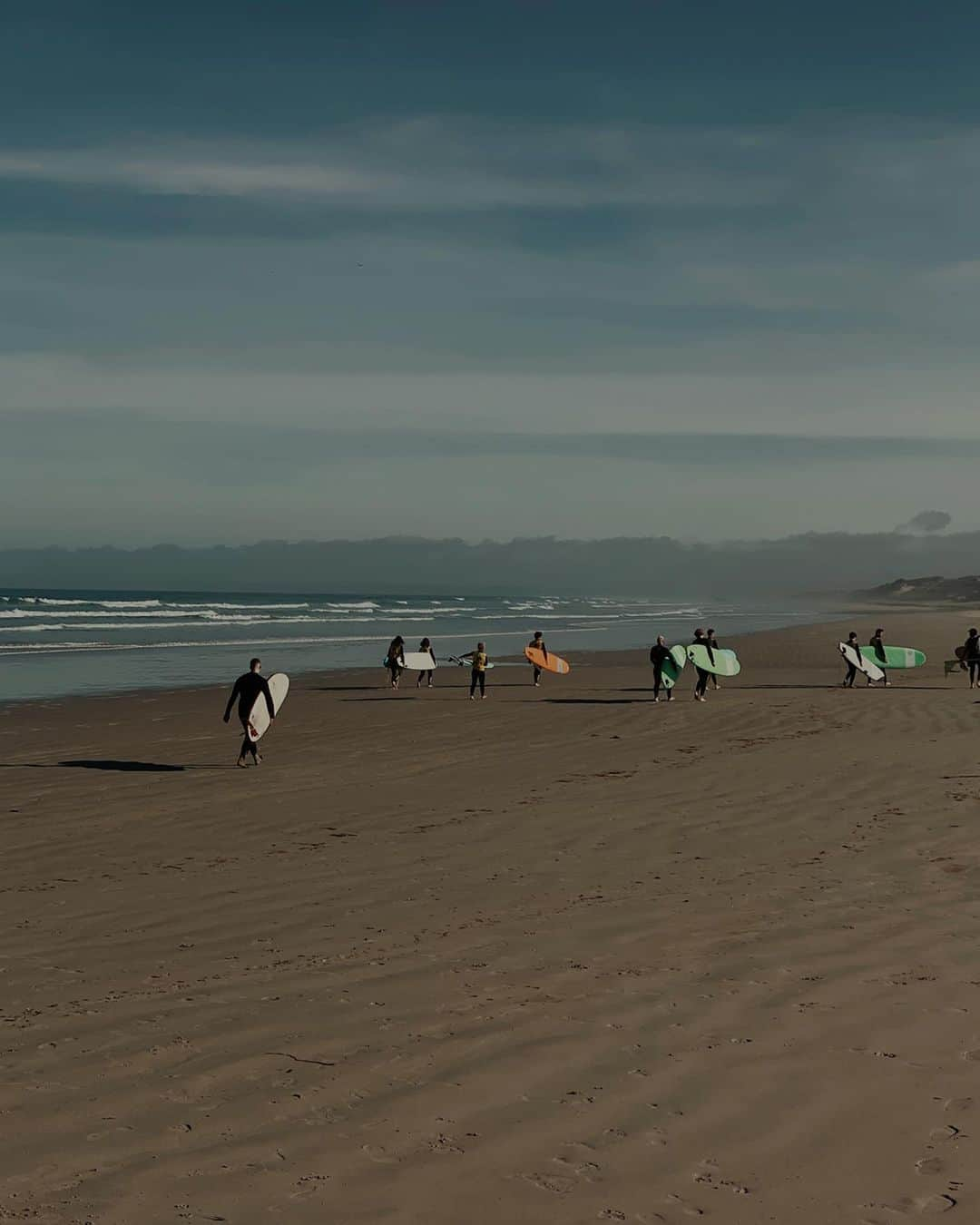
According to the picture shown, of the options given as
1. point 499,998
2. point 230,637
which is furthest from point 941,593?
point 499,998

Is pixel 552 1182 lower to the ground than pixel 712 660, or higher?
lower

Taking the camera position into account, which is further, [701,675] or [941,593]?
[941,593]

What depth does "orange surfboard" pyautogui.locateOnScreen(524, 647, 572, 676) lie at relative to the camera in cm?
2841

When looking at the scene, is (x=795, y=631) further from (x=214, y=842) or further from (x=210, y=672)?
(x=214, y=842)

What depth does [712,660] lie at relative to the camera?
26016 millimetres

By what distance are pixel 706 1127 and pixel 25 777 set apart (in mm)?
12482

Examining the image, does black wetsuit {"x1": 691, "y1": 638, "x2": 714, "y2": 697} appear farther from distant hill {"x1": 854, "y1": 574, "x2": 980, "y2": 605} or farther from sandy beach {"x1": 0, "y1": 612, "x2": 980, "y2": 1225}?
distant hill {"x1": 854, "y1": 574, "x2": 980, "y2": 605}

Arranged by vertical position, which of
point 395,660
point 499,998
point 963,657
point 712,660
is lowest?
point 499,998

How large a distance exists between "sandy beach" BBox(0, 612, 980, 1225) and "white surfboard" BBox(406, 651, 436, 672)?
46.8ft

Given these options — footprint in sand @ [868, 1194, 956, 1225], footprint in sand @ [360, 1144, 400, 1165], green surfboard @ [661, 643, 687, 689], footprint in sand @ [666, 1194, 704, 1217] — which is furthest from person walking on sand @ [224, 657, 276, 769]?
footprint in sand @ [868, 1194, 956, 1225]

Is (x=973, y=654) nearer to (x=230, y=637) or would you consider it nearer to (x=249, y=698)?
(x=249, y=698)

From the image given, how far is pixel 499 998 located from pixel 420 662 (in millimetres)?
22585

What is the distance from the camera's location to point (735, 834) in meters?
10.2

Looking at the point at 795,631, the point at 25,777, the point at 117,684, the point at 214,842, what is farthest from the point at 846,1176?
the point at 795,631
